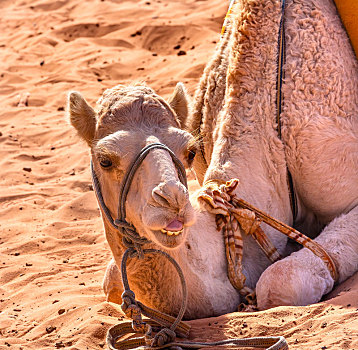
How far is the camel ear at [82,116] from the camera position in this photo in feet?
12.3

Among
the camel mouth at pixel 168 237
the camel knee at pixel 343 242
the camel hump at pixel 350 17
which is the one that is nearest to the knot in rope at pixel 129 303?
the camel mouth at pixel 168 237

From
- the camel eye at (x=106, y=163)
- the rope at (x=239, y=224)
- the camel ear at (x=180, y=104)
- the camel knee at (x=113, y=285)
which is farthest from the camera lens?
the camel knee at (x=113, y=285)

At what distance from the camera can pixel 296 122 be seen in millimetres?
4617

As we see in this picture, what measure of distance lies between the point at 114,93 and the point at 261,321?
4.59 ft

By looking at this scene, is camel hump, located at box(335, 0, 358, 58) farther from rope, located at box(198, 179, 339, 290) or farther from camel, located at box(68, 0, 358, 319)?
rope, located at box(198, 179, 339, 290)

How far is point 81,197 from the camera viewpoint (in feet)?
21.9

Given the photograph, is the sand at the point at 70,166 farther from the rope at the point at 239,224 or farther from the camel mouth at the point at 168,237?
the camel mouth at the point at 168,237

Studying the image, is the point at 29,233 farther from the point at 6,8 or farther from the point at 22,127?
the point at 6,8

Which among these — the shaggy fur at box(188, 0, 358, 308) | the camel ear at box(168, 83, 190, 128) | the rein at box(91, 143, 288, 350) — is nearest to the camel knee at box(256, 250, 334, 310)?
the shaggy fur at box(188, 0, 358, 308)

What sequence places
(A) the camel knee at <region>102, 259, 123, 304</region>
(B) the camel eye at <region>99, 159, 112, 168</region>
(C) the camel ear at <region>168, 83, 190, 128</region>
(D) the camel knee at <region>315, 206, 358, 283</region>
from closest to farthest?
(B) the camel eye at <region>99, 159, 112, 168</region>
(C) the camel ear at <region>168, 83, 190, 128</region>
(D) the camel knee at <region>315, 206, 358, 283</region>
(A) the camel knee at <region>102, 259, 123, 304</region>

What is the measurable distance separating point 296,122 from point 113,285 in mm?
1546

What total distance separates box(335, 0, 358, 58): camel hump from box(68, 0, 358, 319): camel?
0.18 ft

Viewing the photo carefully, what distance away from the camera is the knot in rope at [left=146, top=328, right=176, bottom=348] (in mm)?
3643

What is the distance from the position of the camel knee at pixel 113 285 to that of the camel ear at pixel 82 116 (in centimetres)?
106
